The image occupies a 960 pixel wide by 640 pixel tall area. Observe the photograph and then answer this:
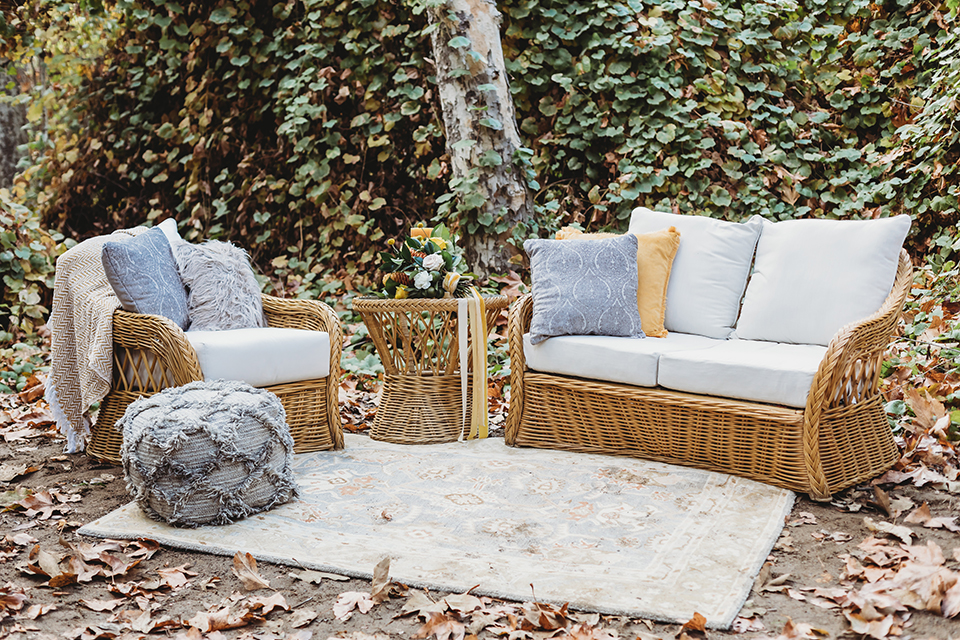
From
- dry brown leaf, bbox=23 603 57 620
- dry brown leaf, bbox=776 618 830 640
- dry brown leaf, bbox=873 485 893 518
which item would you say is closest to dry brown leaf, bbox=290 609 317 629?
dry brown leaf, bbox=23 603 57 620

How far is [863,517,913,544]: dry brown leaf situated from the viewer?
2.22 m

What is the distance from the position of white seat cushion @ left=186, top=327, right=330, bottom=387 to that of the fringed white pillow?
0.10 metres

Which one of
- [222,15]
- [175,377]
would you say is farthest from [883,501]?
[222,15]

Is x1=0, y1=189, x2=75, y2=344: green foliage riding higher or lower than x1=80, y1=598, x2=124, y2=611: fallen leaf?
higher

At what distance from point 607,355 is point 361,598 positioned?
1.44 metres

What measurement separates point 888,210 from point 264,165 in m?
4.47

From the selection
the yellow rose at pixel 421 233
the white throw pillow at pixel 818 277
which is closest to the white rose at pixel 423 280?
the yellow rose at pixel 421 233

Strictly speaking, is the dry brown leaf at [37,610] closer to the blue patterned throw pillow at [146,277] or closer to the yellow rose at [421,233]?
the blue patterned throw pillow at [146,277]

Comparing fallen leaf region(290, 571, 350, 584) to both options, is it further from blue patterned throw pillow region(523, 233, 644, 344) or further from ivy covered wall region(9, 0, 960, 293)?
ivy covered wall region(9, 0, 960, 293)

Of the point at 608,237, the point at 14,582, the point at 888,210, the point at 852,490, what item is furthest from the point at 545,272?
the point at 888,210

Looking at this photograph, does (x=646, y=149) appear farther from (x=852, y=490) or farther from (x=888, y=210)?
(x=852, y=490)

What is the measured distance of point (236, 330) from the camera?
10.6ft

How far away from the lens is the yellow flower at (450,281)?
333 cm

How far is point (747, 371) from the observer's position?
2.73 m
